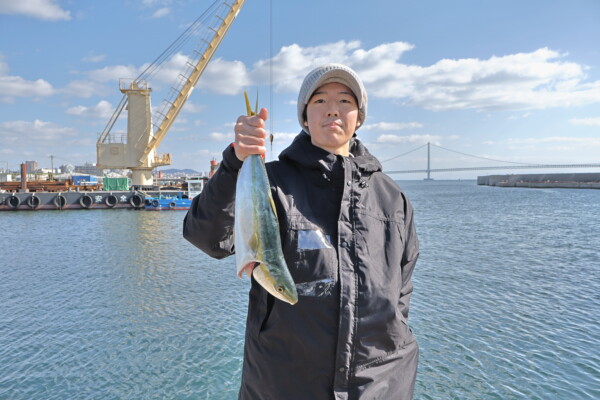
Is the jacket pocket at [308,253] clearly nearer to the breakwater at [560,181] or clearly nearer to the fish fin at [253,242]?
the fish fin at [253,242]

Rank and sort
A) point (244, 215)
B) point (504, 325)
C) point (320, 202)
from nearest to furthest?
point (244, 215) → point (320, 202) → point (504, 325)

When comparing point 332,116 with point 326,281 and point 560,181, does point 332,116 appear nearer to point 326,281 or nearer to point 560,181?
point 326,281

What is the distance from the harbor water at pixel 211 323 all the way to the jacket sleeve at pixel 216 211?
4773 millimetres

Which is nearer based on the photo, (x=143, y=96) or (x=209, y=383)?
(x=209, y=383)

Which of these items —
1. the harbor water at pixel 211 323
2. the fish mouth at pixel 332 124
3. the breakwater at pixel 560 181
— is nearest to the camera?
the fish mouth at pixel 332 124

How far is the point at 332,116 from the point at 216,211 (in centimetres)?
87

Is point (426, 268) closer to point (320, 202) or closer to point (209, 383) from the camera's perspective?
point (209, 383)

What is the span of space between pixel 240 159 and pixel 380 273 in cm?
97

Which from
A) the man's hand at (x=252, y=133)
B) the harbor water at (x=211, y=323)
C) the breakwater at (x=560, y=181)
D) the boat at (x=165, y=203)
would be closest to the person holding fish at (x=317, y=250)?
the man's hand at (x=252, y=133)

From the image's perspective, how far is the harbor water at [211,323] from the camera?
638 cm

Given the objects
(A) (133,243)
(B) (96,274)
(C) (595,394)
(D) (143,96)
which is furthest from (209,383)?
(D) (143,96)

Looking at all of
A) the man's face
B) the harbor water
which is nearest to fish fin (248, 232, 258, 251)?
the man's face

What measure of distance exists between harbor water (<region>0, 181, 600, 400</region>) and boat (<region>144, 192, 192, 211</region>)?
1731cm

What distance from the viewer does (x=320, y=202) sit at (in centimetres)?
219
